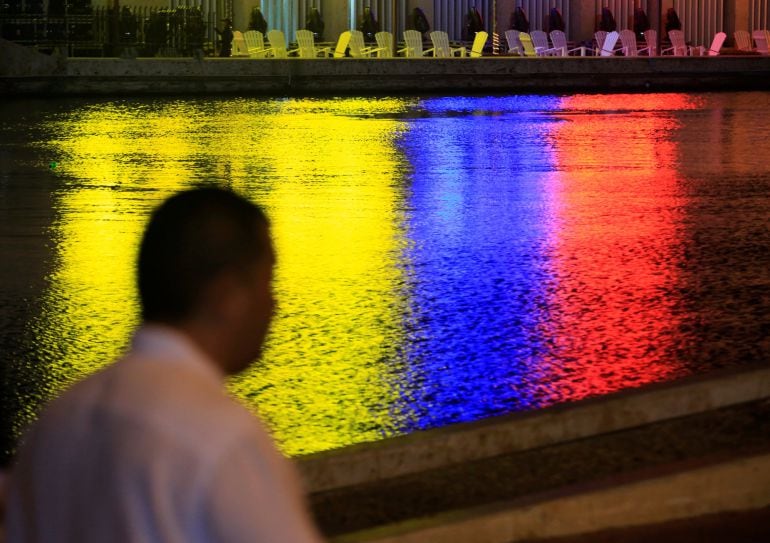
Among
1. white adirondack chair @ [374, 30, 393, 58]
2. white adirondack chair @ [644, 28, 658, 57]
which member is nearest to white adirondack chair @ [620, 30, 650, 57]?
white adirondack chair @ [644, 28, 658, 57]

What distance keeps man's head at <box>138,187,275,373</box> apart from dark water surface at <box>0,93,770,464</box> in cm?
335

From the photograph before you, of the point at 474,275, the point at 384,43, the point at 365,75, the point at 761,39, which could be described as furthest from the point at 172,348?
the point at 761,39

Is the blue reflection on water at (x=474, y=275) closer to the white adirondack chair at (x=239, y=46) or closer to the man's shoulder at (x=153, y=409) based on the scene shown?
the man's shoulder at (x=153, y=409)

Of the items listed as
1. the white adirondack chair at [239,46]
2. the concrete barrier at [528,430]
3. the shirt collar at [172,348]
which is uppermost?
the white adirondack chair at [239,46]

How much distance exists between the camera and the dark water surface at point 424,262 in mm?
6156

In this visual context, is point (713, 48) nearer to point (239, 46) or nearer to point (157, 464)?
point (239, 46)

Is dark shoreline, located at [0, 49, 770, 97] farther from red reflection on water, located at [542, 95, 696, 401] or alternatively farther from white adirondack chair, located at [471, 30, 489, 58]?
red reflection on water, located at [542, 95, 696, 401]

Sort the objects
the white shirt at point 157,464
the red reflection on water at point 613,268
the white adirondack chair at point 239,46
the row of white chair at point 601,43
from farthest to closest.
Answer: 1. the row of white chair at point 601,43
2. the white adirondack chair at point 239,46
3. the red reflection on water at point 613,268
4. the white shirt at point 157,464

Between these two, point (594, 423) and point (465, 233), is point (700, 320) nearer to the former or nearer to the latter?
point (594, 423)

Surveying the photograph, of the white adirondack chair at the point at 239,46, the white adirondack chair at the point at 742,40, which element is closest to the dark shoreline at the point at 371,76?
the white adirondack chair at the point at 239,46

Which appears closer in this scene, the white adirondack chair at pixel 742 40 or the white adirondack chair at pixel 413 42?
the white adirondack chair at pixel 413 42

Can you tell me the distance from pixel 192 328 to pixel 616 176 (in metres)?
12.3

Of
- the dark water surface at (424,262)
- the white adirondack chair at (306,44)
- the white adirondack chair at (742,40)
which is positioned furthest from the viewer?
the white adirondack chair at (742,40)

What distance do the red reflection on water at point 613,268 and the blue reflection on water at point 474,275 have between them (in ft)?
0.47
